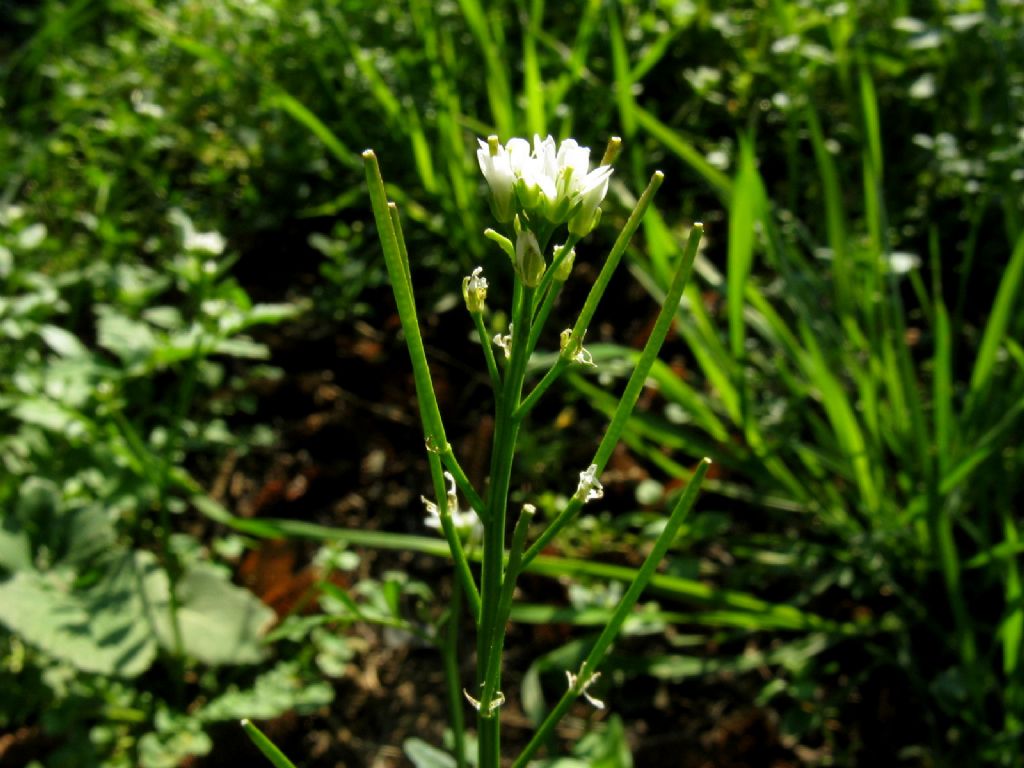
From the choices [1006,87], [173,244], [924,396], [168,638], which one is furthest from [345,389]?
[1006,87]

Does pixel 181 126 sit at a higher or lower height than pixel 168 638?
higher

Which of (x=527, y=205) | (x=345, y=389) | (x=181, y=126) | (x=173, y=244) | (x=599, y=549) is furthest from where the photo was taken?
(x=181, y=126)

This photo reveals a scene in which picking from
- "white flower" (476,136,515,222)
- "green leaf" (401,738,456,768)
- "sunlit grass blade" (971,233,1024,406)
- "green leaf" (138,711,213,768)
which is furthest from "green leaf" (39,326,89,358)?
"sunlit grass blade" (971,233,1024,406)

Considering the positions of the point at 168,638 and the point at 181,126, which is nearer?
the point at 168,638

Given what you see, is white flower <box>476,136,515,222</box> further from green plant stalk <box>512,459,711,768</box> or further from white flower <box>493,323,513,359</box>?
green plant stalk <box>512,459,711,768</box>

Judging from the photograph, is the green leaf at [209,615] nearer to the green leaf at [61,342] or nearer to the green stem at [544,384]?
the green leaf at [61,342]

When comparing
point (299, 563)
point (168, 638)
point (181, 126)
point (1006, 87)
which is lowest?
point (299, 563)

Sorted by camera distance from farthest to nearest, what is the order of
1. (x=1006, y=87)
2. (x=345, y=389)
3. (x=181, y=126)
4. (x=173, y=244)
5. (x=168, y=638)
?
(x=181, y=126) < (x=173, y=244) < (x=345, y=389) < (x=1006, y=87) < (x=168, y=638)

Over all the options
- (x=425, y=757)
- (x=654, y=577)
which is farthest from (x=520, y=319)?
(x=654, y=577)

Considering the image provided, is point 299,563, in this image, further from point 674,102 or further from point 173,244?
point 674,102
